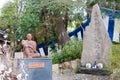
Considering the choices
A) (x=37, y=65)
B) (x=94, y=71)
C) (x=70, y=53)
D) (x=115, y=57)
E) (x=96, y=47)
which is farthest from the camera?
(x=70, y=53)

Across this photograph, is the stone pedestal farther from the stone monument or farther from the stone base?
Answer: the stone monument

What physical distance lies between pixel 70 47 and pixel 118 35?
335cm

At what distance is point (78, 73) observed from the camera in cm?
990

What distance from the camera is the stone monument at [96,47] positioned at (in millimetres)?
9930

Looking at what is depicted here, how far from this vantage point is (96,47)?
10039 mm

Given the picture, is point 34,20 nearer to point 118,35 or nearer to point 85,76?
point 118,35

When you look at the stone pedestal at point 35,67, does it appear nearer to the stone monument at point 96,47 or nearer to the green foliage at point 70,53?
the stone monument at point 96,47

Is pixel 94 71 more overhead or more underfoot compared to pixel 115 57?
more underfoot

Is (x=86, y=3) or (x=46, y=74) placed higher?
(x=86, y=3)

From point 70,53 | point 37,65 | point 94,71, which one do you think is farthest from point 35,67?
point 70,53

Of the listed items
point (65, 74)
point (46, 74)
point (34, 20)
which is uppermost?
point (34, 20)

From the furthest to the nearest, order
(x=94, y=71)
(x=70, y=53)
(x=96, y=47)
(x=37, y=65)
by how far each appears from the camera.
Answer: (x=70, y=53) < (x=96, y=47) < (x=94, y=71) < (x=37, y=65)

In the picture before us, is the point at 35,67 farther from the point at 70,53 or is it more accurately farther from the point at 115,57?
the point at 115,57

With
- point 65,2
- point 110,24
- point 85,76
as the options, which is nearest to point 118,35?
point 110,24
